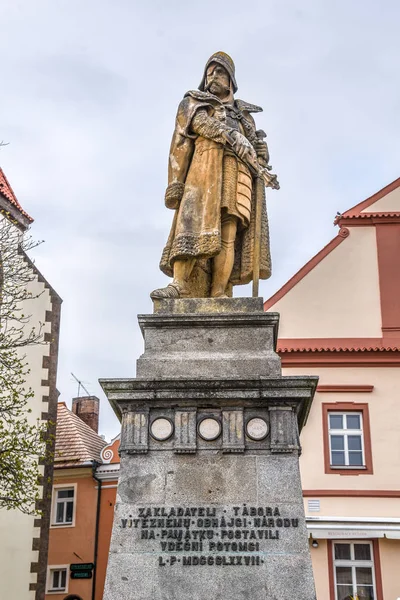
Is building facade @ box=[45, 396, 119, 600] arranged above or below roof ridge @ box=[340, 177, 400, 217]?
below

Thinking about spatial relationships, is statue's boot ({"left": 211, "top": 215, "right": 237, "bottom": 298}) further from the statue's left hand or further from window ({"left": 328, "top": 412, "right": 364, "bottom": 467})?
window ({"left": 328, "top": 412, "right": 364, "bottom": 467})

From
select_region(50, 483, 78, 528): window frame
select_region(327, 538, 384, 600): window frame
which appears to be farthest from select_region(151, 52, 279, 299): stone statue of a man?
select_region(50, 483, 78, 528): window frame

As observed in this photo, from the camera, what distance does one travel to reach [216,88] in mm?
8797

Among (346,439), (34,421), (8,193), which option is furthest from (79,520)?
(346,439)

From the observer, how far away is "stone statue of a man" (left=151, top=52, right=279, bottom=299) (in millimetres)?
8125

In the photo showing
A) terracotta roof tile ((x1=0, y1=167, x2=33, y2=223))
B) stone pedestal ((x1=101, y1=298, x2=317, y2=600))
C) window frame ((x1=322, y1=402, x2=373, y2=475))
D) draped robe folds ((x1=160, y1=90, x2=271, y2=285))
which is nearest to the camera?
stone pedestal ((x1=101, y1=298, x2=317, y2=600))

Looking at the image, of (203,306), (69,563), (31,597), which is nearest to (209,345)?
(203,306)

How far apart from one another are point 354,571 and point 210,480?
11721 mm

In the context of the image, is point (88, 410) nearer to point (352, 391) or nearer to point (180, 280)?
point (352, 391)

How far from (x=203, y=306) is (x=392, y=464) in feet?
37.7

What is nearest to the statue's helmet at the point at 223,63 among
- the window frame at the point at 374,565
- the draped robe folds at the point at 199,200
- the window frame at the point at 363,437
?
the draped robe folds at the point at 199,200

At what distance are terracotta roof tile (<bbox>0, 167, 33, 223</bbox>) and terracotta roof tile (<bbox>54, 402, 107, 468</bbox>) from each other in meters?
7.42

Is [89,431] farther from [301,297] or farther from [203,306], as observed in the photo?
[203,306]

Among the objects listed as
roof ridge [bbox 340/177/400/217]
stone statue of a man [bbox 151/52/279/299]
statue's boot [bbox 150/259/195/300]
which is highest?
roof ridge [bbox 340/177/400/217]
